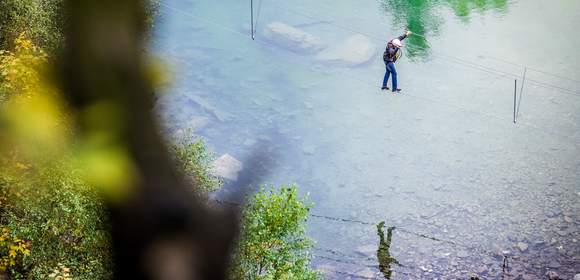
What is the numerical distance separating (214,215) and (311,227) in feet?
85.2

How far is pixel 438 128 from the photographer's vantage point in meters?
34.4

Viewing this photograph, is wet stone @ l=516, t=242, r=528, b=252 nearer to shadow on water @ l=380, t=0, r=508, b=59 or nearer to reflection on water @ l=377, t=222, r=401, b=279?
reflection on water @ l=377, t=222, r=401, b=279

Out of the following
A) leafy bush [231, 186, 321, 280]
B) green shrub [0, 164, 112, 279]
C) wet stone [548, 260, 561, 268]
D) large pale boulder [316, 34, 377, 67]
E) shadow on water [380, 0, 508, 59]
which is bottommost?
wet stone [548, 260, 561, 268]

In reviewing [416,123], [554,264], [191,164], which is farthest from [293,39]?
[191,164]

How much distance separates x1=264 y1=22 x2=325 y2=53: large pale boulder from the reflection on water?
59.5 ft

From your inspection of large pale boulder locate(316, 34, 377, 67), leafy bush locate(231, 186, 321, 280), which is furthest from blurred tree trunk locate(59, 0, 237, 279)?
large pale boulder locate(316, 34, 377, 67)

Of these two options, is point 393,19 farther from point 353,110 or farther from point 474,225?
point 474,225

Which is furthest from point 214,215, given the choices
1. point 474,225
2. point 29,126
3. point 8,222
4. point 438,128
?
point 438,128

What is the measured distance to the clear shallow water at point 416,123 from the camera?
84.5ft

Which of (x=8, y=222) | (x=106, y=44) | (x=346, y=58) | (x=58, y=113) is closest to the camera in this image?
(x=106, y=44)

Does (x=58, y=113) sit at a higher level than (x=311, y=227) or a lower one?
higher

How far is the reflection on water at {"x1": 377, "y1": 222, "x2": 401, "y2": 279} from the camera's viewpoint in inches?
951

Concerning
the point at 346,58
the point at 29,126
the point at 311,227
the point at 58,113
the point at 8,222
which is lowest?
the point at 311,227

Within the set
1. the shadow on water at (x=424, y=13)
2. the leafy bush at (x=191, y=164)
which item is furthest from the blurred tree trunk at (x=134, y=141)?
the shadow on water at (x=424, y=13)
